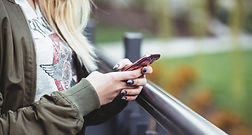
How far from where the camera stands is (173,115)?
987 mm

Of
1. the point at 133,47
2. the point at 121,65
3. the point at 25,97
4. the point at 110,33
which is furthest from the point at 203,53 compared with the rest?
the point at 25,97

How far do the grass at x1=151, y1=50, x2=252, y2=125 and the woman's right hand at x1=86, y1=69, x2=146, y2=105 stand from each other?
17.5ft

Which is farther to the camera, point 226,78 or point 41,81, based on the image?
point 226,78

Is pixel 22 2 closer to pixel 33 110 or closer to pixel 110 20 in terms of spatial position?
pixel 33 110

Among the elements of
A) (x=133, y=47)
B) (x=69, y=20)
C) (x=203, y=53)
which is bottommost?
(x=203, y=53)

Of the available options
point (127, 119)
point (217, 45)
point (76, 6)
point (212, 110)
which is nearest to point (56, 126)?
point (76, 6)

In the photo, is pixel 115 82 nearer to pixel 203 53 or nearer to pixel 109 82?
pixel 109 82

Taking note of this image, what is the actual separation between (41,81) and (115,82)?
0.70ft

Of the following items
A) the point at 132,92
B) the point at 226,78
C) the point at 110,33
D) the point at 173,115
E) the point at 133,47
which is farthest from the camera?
the point at 110,33

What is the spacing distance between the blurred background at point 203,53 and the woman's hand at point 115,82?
1.08 m

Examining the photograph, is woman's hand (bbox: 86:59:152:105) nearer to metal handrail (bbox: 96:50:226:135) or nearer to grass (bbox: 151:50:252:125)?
metal handrail (bbox: 96:50:226:135)

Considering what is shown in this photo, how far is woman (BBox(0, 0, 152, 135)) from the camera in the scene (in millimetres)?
1021

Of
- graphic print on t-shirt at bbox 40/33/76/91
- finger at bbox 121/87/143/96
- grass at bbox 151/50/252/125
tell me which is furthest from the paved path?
finger at bbox 121/87/143/96

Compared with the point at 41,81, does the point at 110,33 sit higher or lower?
lower
